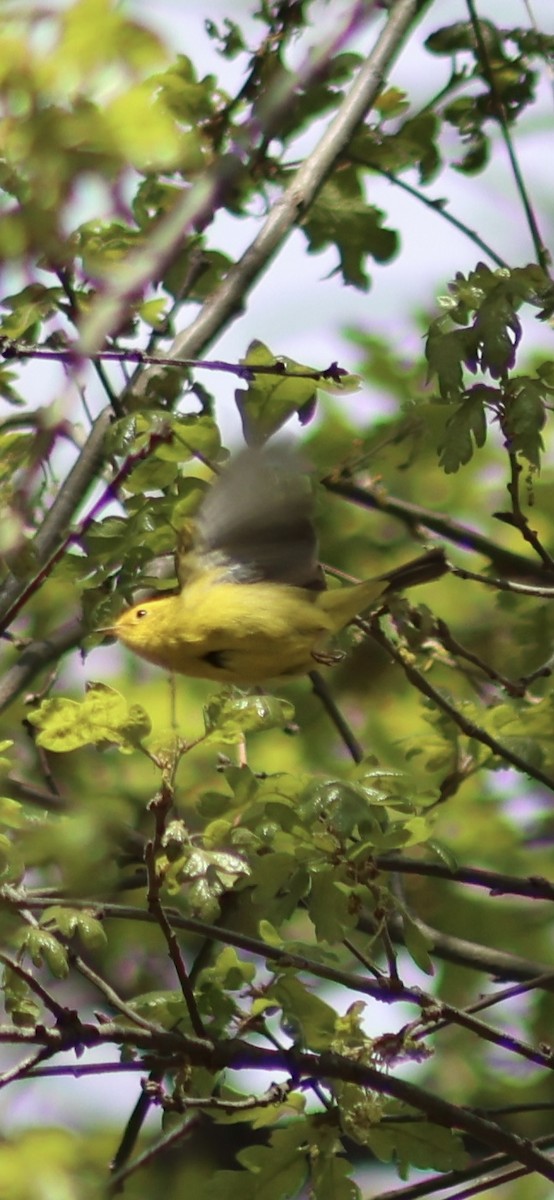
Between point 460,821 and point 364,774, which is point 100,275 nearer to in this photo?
point 364,774

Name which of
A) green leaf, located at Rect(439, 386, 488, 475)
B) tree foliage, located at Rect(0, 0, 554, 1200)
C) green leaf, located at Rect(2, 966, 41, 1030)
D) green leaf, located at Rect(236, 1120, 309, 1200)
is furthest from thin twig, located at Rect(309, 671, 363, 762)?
green leaf, located at Rect(2, 966, 41, 1030)

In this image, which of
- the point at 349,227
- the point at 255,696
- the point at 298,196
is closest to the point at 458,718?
the point at 255,696

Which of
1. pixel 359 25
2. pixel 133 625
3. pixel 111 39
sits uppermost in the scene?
pixel 359 25

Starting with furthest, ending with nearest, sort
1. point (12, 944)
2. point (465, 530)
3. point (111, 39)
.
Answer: point (465, 530) → point (12, 944) → point (111, 39)

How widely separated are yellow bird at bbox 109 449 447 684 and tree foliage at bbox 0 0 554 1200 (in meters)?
0.12

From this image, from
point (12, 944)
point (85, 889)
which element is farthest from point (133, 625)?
point (85, 889)

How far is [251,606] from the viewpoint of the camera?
4.11 meters

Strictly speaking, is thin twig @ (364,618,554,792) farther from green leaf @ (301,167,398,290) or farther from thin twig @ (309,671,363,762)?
green leaf @ (301,167,398,290)

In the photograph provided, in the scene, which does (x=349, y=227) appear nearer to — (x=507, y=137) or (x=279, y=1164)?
(x=507, y=137)

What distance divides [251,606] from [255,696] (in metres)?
0.89

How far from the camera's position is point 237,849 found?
10.3ft

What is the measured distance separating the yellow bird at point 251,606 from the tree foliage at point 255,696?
116 mm

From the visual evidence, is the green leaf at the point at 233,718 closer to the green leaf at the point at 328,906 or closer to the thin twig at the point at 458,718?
the green leaf at the point at 328,906

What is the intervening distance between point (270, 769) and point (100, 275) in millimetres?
2167
